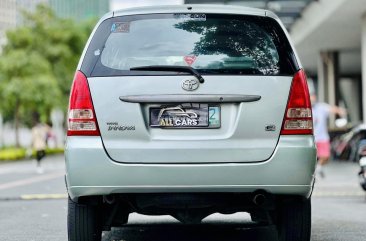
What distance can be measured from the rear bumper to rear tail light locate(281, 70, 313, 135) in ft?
0.24

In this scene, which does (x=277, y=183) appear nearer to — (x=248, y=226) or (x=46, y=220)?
(x=248, y=226)

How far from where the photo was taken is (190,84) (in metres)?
5.31

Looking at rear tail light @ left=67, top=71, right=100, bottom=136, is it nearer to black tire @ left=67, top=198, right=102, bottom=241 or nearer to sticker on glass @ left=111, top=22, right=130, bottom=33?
sticker on glass @ left=111, top=22, right=130, bottom=33

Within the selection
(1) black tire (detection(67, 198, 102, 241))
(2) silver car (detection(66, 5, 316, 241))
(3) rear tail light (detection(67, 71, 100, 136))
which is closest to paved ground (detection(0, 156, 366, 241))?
(1) black tire (detection(67, 198, 102, 241))

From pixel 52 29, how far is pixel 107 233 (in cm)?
4138

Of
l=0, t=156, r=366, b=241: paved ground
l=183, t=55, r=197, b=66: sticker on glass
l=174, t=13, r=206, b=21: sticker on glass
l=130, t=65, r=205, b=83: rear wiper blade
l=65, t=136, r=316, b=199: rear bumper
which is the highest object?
l=174, t=13, r=206, b=21: sticker on glass

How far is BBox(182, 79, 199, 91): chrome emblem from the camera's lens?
209 inches

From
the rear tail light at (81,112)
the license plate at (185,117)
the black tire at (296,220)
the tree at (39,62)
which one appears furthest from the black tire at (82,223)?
the tree at (39,62)

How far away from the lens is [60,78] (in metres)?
47.8

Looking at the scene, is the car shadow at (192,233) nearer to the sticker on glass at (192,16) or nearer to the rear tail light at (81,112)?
the rear tail light at (81,112)

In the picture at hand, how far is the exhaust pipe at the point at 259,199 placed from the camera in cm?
541

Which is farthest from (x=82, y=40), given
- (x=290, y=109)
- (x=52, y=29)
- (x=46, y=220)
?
(x=290, y=109)

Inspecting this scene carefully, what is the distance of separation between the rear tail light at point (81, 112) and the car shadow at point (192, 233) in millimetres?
1916

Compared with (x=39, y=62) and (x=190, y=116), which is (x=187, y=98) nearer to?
(x=190, y=116)
